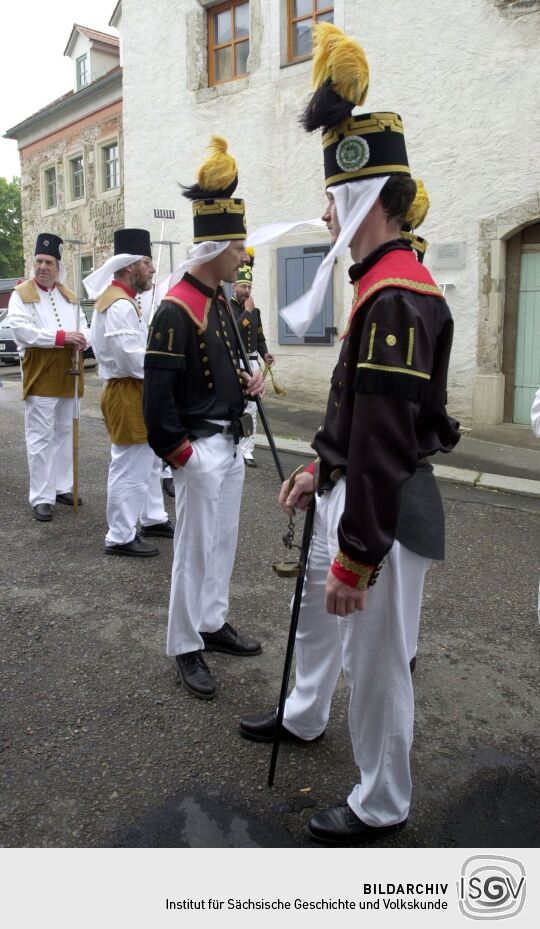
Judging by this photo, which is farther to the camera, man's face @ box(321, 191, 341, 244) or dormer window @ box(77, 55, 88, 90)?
dormer window @ box(77, 55, 88, 90)

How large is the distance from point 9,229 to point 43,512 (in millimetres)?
49871

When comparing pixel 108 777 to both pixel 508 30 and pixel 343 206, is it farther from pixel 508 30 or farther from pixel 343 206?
pixel 508 30

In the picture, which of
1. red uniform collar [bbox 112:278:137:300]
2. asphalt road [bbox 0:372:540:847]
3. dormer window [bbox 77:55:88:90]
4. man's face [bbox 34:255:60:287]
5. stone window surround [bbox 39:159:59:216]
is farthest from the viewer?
stone window surround [bbox 39:159:59:216]

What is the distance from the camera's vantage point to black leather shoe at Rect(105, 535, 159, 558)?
15.8 feet

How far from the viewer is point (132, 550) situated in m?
4.83

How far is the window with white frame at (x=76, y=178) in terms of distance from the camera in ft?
60.6

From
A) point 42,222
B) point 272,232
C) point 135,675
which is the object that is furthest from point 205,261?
point 42,222

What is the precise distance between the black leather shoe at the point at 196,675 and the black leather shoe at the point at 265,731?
31 centimetres

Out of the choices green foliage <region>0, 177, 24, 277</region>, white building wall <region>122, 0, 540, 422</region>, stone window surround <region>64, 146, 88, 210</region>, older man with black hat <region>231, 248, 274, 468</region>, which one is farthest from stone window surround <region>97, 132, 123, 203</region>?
green foliage <region>0, 177, 24, 277</region>

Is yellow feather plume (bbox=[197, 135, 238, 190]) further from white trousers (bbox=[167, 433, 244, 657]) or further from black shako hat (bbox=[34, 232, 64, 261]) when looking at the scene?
black shako hat (bbox=[34, 232, 64, 261])

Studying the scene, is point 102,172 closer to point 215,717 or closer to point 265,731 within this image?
point 215,717

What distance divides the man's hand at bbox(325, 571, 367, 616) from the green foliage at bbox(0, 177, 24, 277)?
52.5 metres

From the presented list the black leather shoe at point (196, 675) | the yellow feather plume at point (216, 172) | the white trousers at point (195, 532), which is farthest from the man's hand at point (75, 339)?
the black leather shoe at point (196, 675)

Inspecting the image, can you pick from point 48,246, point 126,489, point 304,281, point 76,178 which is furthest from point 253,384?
point 76,178
